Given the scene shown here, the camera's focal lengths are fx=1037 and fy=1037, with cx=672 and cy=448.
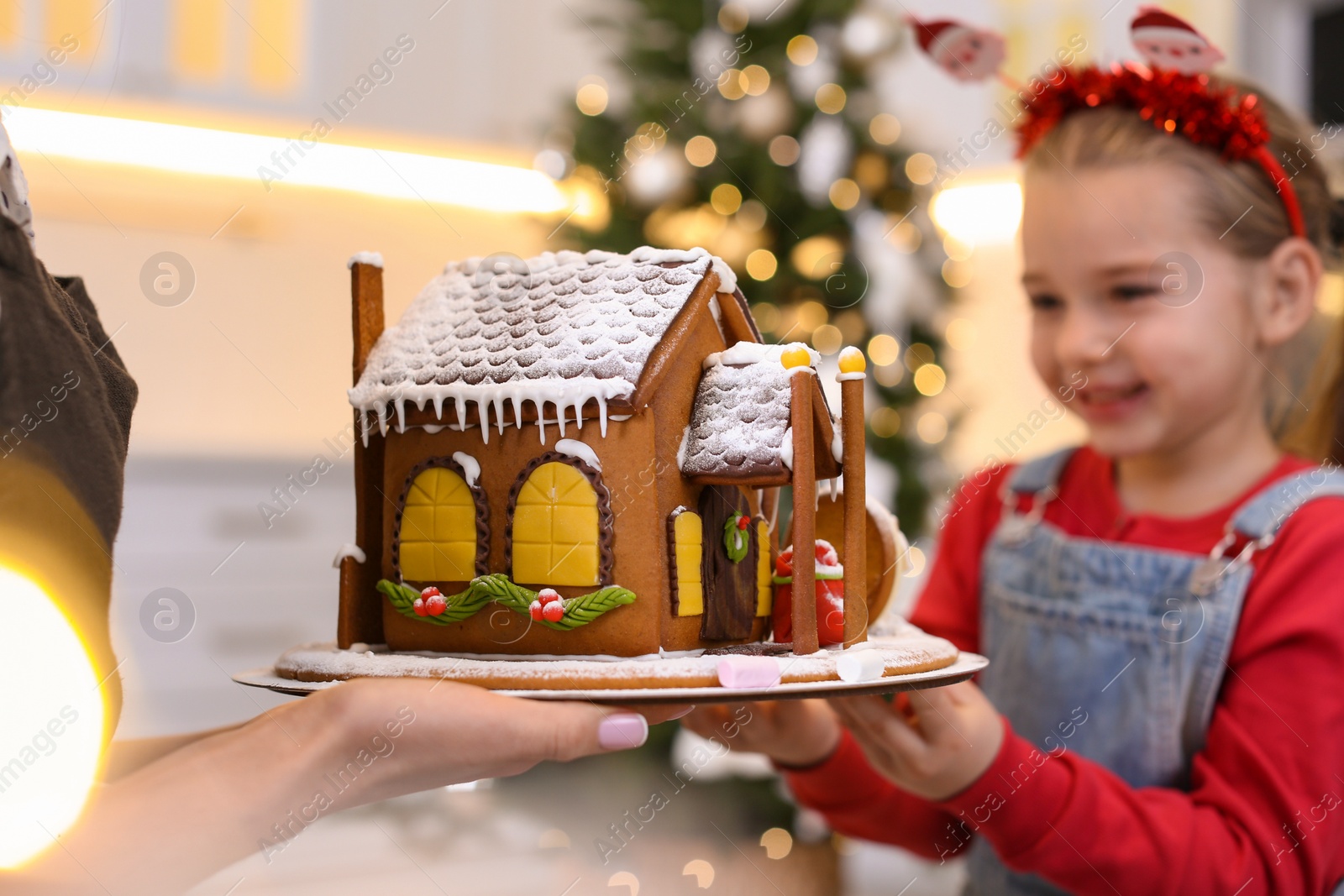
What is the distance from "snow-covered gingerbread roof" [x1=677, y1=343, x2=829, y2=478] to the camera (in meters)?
0.77

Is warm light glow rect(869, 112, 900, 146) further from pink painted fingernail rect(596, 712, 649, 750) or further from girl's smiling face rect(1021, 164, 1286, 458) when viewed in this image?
pink painted fingernail rect(596, 712, 649, 750)

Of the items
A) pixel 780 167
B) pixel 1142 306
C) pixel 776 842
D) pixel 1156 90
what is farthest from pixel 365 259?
pixel 776 842

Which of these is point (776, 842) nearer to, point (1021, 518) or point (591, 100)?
point (1021, 518)

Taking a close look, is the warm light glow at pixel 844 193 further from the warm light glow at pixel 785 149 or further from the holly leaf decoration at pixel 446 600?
the holly leaf decoration at pixel 446 600

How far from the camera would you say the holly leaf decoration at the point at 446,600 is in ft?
2.52

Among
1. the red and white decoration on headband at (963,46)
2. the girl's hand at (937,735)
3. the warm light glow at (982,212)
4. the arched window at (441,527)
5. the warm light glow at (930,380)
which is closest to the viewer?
the arched window at (441,527)

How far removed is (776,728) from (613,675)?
0.49m

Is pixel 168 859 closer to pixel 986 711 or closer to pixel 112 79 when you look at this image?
pixel 112 79

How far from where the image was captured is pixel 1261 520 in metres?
1.08

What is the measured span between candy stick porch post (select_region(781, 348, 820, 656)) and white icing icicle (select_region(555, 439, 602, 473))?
15cm

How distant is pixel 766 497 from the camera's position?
0.98m

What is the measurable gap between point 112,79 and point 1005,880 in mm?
1179

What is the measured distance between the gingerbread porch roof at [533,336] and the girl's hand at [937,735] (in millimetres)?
404

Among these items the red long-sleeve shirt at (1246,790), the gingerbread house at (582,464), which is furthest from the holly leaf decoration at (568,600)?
the red long-sleeve shirt at (1246,790)
